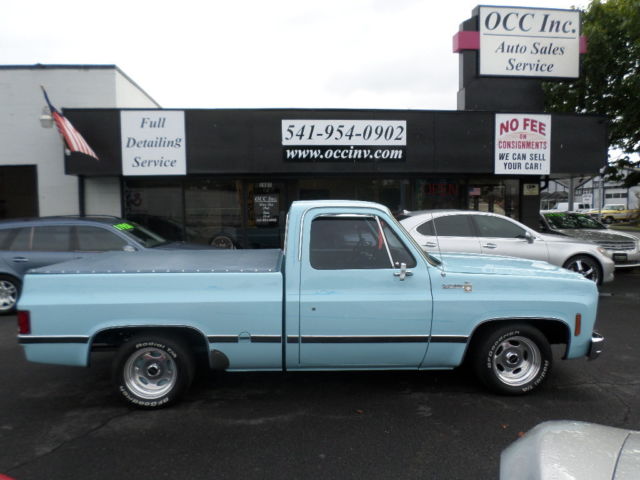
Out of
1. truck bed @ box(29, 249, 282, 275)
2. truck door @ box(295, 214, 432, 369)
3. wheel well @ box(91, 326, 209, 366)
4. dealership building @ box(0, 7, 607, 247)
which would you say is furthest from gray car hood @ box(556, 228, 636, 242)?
wheel well @ box(91, 326, 209, 366)

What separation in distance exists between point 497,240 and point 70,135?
345 inches

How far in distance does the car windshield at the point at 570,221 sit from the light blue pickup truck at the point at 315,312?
10.7 meters

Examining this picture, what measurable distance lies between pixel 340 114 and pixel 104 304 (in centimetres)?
860

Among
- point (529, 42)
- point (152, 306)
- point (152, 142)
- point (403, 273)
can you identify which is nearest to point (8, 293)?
point (152, 142)

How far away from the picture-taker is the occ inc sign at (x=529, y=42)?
13430 mm

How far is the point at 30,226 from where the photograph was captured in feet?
27.3

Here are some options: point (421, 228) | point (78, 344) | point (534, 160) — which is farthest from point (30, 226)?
point (534, 160)

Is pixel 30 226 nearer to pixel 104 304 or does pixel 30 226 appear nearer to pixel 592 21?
pixel 104 304

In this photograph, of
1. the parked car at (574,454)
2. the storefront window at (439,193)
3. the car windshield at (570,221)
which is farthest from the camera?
the car windshield at (570,221)

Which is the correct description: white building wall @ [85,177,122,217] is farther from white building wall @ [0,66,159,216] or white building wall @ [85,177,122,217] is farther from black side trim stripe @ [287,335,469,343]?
black side trim stripe @ [287,335,469,343]

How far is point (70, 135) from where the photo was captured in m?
10.3

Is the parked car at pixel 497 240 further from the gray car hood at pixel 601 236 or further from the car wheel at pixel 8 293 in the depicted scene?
the car wheel at pixel 8 293

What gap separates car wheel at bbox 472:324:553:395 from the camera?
14.0 ft

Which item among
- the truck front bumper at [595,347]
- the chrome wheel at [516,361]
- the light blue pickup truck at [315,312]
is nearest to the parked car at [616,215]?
the truck front bumper at [595,347]
